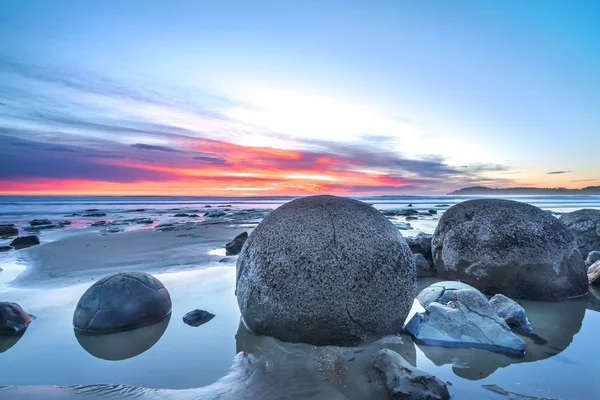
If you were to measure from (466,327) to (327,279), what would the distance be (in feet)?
5.39

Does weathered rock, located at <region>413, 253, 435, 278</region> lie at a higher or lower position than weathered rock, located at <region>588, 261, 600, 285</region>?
lower

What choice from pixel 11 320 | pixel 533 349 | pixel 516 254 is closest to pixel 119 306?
pixel 11 320

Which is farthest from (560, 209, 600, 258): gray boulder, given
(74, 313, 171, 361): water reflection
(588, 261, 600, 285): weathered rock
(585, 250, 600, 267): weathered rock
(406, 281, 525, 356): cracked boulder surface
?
(74, 313, 171, 361): water reflection

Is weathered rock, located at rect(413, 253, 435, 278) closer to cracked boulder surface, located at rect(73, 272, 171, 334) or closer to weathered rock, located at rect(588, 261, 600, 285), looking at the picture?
weathered rock, located at rect(588, 261, 600, 285)

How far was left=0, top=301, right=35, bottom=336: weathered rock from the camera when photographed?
4.02 metres

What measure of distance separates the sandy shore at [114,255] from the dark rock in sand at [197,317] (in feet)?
9.89

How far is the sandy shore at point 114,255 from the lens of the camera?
704 cm

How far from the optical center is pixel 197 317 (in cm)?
450

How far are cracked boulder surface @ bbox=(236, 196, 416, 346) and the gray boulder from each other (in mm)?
6066

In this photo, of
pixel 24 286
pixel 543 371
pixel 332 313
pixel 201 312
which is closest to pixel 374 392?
pixel 332 313

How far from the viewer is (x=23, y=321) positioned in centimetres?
424

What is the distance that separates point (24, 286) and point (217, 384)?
519cm

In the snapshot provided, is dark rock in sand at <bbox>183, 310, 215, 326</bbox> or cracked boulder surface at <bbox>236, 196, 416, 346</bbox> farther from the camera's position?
dark rock in sand at <bbox>183, 310, 215, 326</bbox>

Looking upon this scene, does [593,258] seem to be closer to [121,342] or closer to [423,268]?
[423,268]
